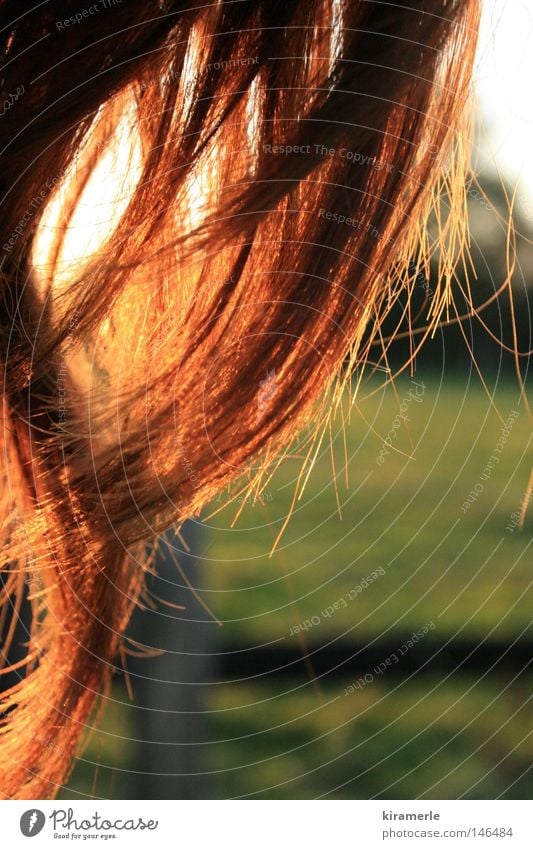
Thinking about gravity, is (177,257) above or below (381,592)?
above

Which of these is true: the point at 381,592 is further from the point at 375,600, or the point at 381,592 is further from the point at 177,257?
the point at 177,257

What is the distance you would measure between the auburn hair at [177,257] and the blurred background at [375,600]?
0.09 feet

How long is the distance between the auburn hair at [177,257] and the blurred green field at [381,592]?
4 cm

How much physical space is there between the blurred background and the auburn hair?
28 millimetres

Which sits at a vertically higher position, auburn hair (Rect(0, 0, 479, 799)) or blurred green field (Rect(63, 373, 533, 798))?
auburn hair (Rect(0, 0, 479, 799))

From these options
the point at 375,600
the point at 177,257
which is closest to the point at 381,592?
the point at 375,600

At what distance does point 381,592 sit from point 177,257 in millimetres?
289

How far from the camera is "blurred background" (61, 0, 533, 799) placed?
65 centimetres

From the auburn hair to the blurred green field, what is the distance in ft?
0.13

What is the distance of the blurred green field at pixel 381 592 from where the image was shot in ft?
2.15

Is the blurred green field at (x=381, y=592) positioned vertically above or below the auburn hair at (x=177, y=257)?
below

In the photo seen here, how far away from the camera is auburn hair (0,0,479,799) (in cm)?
59

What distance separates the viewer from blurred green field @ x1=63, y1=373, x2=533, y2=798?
655 millimetres

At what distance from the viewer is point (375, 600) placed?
67cm
